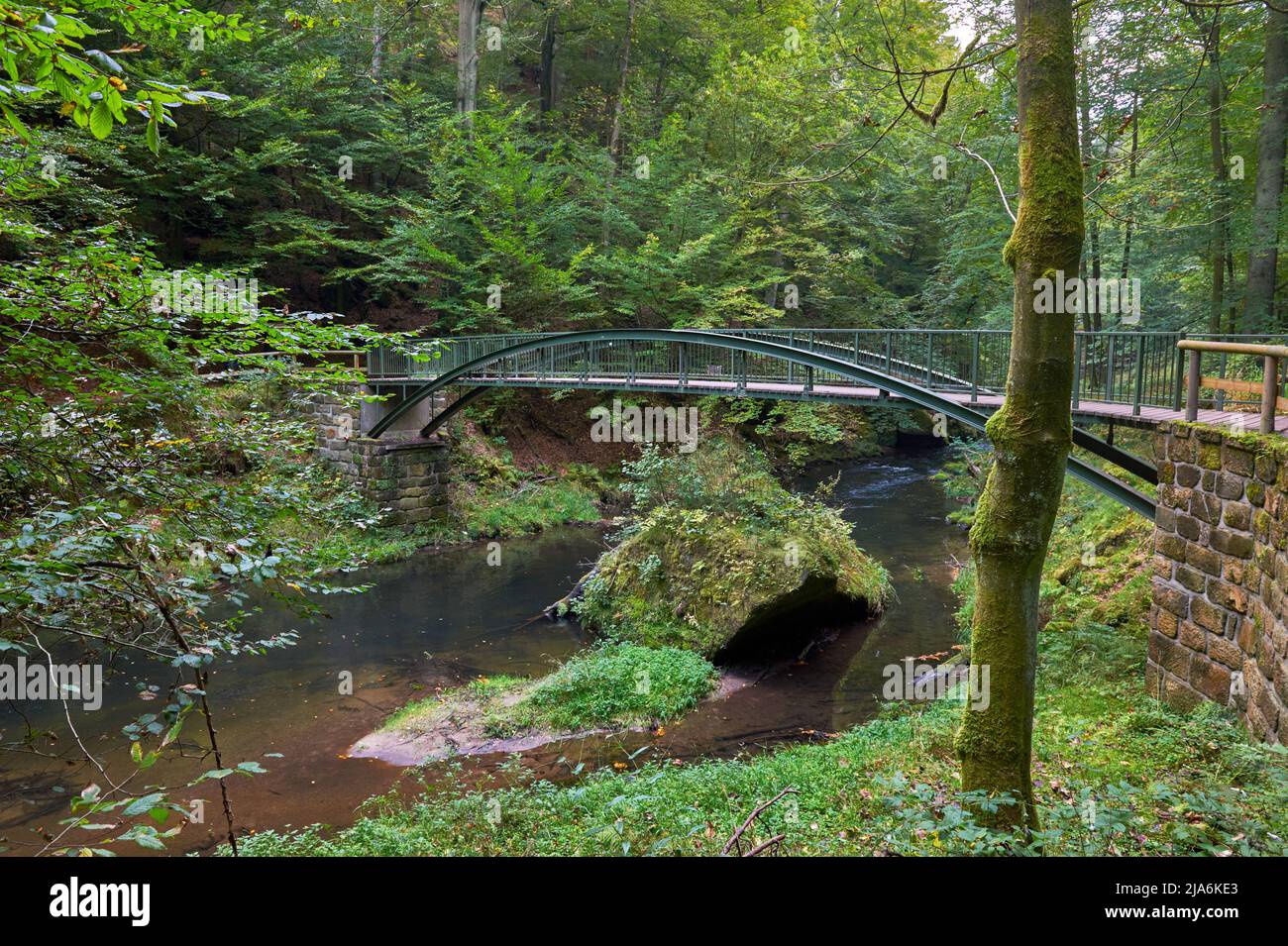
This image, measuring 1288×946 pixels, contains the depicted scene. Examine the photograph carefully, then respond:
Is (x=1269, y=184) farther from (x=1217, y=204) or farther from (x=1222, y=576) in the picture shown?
(x=1222, y=576)

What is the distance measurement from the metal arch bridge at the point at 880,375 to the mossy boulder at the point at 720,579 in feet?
7.30

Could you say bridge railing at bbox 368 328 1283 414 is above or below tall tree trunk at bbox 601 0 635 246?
below

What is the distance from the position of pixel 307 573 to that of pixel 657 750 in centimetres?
468

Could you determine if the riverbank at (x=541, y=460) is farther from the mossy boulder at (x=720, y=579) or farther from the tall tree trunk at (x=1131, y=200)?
the tall tree trunk at (x=1131, y=200)

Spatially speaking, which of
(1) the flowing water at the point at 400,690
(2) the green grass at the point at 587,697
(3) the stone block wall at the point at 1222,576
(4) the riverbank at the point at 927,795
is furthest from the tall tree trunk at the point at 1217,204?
(2) the green grass at the point at 587,697

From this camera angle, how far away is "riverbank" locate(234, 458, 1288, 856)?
3.49m

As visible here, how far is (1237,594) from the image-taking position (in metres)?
5.45

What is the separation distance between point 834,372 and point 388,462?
11.1 meters

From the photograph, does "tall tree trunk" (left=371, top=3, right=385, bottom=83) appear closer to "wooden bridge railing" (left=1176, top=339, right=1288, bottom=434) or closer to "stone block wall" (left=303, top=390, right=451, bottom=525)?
"stone block wall" (left=303, top=390, right=451, bottom=525)

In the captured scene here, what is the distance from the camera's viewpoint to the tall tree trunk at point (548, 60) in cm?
2598

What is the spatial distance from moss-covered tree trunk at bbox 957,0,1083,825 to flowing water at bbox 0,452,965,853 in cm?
389

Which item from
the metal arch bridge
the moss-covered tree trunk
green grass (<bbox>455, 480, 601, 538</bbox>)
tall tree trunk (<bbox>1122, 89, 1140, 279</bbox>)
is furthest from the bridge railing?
the moss-covered tree trunk

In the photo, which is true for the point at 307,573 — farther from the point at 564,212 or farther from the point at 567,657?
the point at 564,212
